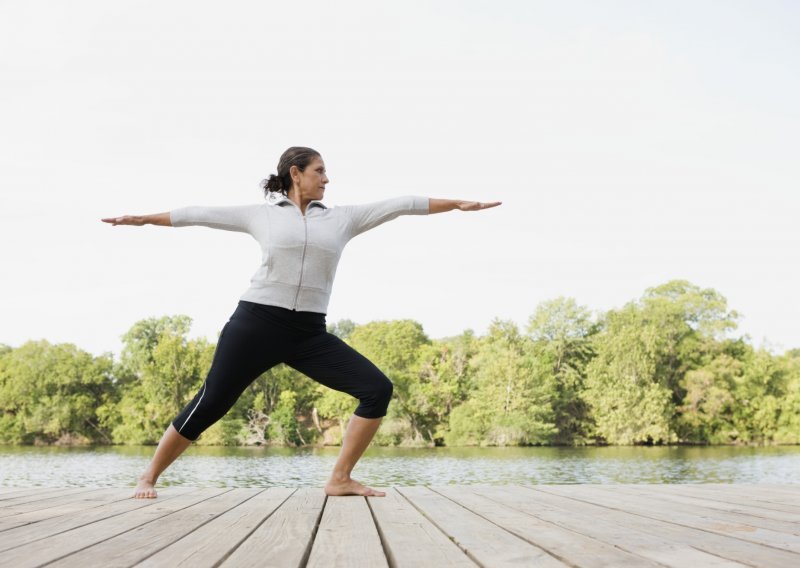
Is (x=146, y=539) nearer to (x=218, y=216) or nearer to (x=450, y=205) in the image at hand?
(x=218, y=216)

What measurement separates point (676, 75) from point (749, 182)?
10353mm

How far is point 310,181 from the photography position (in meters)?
4.51

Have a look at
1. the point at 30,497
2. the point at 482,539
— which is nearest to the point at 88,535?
the point at 482,539

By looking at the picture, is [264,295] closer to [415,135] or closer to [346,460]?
[346,460]

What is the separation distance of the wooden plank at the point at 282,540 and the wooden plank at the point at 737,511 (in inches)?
67.6

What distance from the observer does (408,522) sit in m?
2.95

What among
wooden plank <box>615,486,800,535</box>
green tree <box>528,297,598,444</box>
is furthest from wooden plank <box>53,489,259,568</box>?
green tree <box>528,297,598,444</box>

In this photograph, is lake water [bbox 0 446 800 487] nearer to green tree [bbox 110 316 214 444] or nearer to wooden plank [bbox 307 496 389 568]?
green tree [bbox 110 316 214 444]

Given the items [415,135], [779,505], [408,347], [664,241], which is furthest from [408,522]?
[664,241]

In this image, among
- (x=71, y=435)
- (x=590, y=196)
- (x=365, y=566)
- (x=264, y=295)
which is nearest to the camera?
(x=365, y=566)

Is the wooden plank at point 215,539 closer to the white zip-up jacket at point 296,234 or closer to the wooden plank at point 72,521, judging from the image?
the wooden plank at point 72,521

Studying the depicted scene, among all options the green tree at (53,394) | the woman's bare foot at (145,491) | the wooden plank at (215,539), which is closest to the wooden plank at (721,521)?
the wooden plank at (215,539)

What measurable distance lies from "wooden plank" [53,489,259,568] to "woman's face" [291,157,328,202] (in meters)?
1.81

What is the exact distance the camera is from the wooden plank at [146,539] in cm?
208
